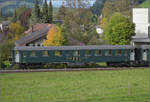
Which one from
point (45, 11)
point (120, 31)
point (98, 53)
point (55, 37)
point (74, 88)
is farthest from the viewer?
point (120, 31)

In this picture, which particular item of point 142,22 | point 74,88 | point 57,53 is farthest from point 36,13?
point 142,22

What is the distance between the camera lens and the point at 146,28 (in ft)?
129

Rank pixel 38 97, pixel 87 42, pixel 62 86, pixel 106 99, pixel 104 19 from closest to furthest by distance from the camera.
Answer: pixel 106 99
pixel 38 97
pixel 62 86
pixel 87 42
pixel 104 19

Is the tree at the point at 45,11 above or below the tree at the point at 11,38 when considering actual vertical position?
above

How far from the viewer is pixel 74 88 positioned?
15.2 m

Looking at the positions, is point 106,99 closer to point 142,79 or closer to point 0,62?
point 142,79

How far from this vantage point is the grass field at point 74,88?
457 inches

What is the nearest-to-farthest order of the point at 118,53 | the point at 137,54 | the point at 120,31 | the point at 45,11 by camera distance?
1. the point at 118,53
2. the point at 45,11
3. the point at 137,54
4. the point at 120,31

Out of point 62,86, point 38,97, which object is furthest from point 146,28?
point 38,97

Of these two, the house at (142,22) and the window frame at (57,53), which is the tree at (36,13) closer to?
the window frame at (57,53)

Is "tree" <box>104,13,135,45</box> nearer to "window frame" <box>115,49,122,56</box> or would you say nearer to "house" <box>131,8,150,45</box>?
"house" <box>131,8,150,45</box>

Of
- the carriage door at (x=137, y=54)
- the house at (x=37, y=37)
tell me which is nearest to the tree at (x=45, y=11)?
Result: the house at (x=37, y=37)

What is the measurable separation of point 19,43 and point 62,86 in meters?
16.1

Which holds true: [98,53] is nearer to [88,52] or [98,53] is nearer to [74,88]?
[88,52]
